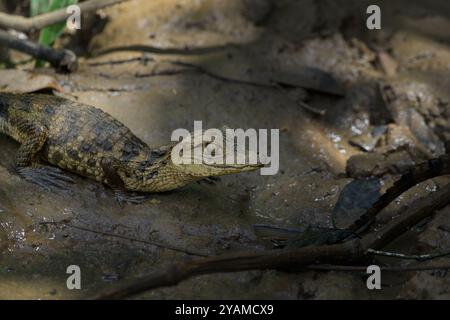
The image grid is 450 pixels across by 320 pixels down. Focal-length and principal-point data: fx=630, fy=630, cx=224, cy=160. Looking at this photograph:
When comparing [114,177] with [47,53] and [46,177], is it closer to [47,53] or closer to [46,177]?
[46,177]

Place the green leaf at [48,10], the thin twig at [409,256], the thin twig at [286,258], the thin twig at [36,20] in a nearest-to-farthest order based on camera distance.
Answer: the thin twig at [286,258] < the thin twig at [409,256] < the thin twig at [36,20] < the green leaf at [48,10]

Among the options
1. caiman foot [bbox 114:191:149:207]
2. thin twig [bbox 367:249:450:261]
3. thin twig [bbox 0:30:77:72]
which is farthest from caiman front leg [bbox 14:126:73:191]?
thin twig [bbox 367:249:450:261]

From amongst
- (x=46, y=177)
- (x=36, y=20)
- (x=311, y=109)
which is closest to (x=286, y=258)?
(x=46, y=177)

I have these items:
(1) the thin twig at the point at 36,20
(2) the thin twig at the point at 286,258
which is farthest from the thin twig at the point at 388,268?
(1) the thin twig at the point at 36,20

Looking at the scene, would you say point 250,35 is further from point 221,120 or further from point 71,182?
point 71,182

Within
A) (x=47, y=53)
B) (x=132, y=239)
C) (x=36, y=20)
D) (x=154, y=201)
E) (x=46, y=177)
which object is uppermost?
(x=36, y=20)

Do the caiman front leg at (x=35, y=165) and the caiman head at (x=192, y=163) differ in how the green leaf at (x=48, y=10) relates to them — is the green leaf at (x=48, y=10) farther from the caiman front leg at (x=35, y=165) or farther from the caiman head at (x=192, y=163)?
the caiman head at (x=192, y=163)

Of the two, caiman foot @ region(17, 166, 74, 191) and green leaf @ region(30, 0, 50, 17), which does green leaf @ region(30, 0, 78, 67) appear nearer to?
green leaf @ region(30, 0, 50, 17)
